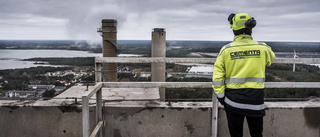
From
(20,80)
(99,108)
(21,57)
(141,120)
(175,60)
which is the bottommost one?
(20,80)

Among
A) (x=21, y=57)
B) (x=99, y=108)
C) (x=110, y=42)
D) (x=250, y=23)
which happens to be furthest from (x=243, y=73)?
(x=21, y=57)

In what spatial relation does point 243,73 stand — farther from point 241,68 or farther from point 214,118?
point 214,118

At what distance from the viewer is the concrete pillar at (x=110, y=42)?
16.2 metres

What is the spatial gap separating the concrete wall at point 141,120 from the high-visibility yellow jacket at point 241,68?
1.00 meters

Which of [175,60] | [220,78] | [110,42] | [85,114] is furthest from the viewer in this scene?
[110,42]

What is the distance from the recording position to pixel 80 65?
4397 centimetres

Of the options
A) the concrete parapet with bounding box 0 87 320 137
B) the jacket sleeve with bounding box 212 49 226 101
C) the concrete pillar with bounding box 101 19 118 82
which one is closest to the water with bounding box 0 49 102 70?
the concrete pillar with bounding box 101 19 118 82

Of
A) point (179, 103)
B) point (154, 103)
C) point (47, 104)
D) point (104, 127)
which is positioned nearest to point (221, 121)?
point (179, 103)

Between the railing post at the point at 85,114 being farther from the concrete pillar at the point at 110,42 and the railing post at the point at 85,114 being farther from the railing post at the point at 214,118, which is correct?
the concrete pillar at the point at 110,42

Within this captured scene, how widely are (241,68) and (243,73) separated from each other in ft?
0.18

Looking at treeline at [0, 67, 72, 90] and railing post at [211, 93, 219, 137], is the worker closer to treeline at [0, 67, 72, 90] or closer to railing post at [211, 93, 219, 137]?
railing post at [211, 93, 219, 137]

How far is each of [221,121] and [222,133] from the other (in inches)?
6.8

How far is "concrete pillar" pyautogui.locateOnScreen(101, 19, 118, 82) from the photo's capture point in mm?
16203

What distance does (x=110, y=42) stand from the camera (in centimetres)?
1697
